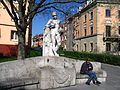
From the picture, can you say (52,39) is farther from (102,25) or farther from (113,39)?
(102,25)

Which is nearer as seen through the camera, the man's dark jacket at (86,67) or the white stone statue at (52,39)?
the man's dark jacket at (86,67)

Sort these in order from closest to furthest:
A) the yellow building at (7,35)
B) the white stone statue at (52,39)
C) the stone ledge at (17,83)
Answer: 1. the stone ledge at (17,83)
2. the white stone statue at (52,39)
3. the yellow building at (7,35)

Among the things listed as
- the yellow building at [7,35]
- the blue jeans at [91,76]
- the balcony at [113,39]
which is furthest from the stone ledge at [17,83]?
the balcony at [113,39]

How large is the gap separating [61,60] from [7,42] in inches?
931

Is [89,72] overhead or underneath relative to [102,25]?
underneath

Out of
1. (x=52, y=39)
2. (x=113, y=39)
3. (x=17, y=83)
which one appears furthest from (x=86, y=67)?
(x=113, y=39)

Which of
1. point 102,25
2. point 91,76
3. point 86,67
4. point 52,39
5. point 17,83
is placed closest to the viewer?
point 17,83

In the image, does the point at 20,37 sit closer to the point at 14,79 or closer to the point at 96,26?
the point at 14,79

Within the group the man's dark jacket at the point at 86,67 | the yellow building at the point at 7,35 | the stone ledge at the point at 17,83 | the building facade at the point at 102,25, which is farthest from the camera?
the building facade at the point at 102,25

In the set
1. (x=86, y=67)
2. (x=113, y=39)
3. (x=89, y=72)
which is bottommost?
(x=89, y=72)

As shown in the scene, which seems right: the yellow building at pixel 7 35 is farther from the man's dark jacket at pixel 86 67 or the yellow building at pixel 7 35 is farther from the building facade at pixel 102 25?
the man's dark jacket at pixel 86 67

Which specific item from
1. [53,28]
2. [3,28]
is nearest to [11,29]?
[3,28]

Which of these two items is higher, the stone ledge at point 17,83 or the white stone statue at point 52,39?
the white stone statue at point 52,39

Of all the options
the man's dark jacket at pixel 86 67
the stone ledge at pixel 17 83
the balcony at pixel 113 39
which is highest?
the balcony at pixel 113 39
